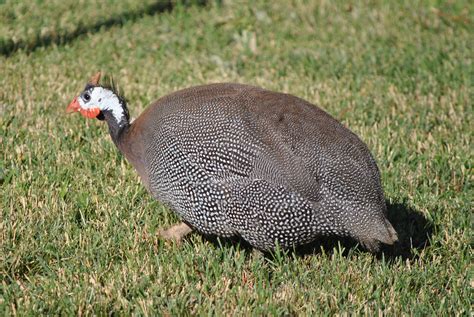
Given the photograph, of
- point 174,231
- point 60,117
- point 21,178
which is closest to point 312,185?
point 174,231

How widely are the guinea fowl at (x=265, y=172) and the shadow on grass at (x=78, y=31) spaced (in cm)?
343

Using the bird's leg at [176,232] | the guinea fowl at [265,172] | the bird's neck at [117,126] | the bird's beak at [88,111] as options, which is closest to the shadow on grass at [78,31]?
the bird's beak at [88,111]

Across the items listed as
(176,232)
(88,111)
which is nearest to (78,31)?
(88,111)

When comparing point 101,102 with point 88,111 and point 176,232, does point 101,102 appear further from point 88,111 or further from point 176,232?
point 176,232

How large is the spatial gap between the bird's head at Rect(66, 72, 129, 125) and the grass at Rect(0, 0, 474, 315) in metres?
0.46

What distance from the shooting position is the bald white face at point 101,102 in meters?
4.17

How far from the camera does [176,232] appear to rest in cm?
404

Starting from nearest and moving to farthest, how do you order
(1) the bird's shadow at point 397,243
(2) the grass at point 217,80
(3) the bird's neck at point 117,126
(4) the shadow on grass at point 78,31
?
1. (2) the grass at point 217,80
2. (1) the bird's shadow at point 397,243
3. (3) the bird's neck at point 117,126
4. (4) the shadow on grass at point 78,31

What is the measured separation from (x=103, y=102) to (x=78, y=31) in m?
3.39

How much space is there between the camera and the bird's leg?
13.1 feet

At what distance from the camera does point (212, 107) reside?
12.3 feet

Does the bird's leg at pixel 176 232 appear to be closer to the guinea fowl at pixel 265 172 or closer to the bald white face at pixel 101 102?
the guinea fowl at pixel 265 172

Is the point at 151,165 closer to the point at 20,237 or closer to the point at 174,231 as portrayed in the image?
the point at 174,231

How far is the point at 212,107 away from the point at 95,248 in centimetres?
88
